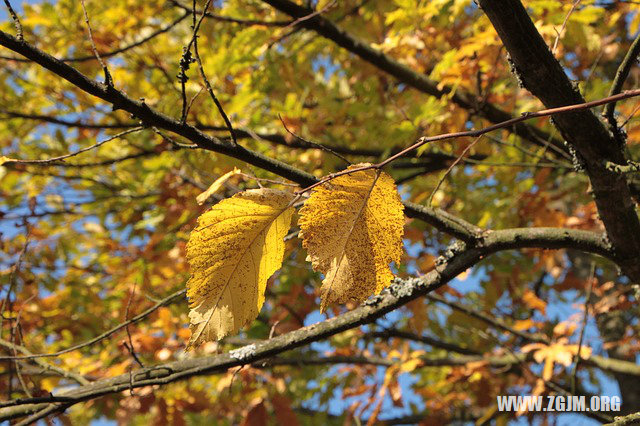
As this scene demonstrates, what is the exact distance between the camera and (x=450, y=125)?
2275 mm

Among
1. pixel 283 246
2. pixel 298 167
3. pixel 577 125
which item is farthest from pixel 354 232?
pixel 298 167

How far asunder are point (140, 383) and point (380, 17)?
2577mm

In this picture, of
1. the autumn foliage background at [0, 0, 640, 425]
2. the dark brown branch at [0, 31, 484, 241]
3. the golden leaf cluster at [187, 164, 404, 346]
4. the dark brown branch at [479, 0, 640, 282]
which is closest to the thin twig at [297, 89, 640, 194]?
the golden leaf cluster at [187, 164, 404, 346]

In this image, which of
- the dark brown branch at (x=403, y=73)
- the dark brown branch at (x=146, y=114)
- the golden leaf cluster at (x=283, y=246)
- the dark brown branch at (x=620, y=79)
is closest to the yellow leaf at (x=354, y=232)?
the golden leaf cluster at (x=283, y=246)

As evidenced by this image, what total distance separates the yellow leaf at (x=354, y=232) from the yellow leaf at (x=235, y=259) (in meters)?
0.05

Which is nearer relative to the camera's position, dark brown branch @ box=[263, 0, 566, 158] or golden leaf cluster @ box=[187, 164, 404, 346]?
golden leaf cluster @ box=[187, 164, 404, 346]

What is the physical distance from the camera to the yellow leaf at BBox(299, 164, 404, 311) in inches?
32.6

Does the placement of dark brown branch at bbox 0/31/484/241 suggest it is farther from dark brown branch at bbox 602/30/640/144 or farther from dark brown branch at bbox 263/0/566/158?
dark brown branch at bbox 263/0/566/158

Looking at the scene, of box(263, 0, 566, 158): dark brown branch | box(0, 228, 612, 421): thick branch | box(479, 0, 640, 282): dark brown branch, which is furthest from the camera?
box(263, 0, 566, 158): dark brown branch

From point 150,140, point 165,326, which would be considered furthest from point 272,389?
point 150,140

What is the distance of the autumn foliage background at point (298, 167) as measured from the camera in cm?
218

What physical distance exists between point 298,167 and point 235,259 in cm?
152

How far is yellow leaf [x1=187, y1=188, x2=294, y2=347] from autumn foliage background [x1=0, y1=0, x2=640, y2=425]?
101cm

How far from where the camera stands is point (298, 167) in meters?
2.33
